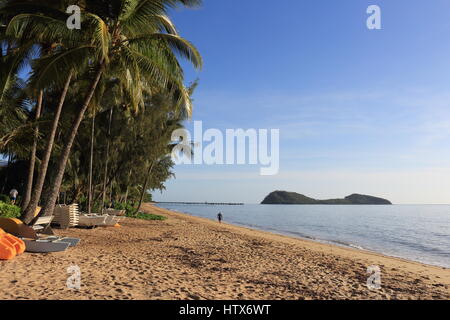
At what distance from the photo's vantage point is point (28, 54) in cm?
1303

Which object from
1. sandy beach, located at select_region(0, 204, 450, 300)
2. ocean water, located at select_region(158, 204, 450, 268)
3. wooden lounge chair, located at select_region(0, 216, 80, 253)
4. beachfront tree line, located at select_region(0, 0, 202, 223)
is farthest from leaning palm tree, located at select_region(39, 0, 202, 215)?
ocean water, located at select_region(158, 204, 450, 268)

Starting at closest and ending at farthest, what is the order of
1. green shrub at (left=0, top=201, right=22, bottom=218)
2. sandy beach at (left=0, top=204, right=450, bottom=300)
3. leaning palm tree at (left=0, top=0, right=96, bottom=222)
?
sandy beach at (left=0, top=204, right=450, bottom=300)
leaning palm tree at (left=0, top=0, right=96, bottom=222)
green shrub at (left=0, top=201, right=22, bottom=218)

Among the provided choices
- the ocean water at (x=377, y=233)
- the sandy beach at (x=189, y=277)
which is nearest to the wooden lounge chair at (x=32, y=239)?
the sandy beach at (x=189, y=277)

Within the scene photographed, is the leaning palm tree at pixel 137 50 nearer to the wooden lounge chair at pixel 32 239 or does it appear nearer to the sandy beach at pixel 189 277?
the wooden lounge chair at pixel 32 239

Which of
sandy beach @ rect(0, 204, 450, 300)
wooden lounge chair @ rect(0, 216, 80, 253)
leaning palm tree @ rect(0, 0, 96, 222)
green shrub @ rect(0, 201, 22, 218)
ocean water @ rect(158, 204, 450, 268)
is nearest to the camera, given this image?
sandy beach @ rect(0, 204, 450, 300)

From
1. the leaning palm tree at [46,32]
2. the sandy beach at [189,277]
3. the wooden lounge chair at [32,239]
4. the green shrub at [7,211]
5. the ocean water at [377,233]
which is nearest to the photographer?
the sandy beach at [189,277]

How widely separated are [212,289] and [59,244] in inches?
171

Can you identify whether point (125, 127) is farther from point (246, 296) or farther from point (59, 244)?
point (246, 296)

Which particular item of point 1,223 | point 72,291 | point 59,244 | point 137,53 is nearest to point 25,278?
point 72,291

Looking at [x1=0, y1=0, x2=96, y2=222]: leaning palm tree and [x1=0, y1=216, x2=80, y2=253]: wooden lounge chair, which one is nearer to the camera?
[x1=0, y1=216, x2=80, y2=253]: wooden lounge chair

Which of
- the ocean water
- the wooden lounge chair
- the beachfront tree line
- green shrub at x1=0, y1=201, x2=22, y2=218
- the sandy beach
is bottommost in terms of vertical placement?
the ocean water

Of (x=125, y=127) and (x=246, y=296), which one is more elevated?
(x=125, y=127)

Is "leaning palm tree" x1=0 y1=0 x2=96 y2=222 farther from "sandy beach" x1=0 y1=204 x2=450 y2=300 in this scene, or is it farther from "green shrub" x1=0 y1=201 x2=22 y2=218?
"sandy beach" x1=0 y1=204 x2=450 y2=300

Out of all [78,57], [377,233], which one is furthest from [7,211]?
[377,233]
